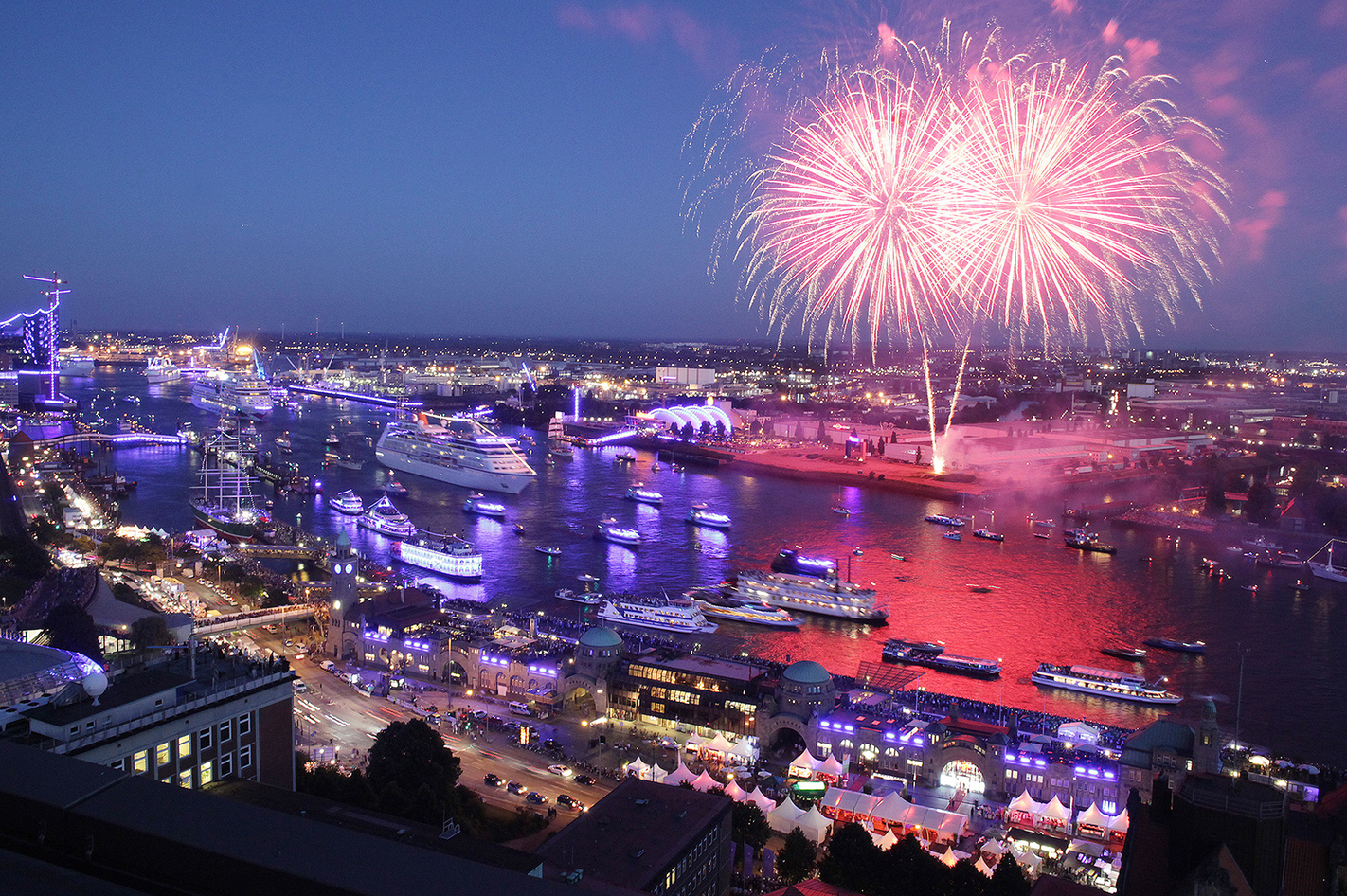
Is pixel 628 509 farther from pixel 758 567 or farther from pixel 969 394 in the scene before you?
pixel 969 394

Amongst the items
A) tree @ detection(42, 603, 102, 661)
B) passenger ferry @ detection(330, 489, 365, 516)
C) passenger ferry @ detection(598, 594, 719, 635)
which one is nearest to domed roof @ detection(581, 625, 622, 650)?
passenger ferry @ detection(598, 594, 719, 635)

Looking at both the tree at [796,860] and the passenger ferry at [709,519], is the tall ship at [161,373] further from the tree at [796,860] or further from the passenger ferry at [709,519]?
the tree at [796,860]

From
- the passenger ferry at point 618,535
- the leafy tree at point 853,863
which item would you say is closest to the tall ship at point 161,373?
the passenger ferry at point 618,535

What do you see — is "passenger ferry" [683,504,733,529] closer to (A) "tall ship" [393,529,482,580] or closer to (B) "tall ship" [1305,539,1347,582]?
(A) "tall ship" [393,529,482,580]

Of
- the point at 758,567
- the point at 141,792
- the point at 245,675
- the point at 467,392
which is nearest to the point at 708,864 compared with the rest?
the point at 245,675

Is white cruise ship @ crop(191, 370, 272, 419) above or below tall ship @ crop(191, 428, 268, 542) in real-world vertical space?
above

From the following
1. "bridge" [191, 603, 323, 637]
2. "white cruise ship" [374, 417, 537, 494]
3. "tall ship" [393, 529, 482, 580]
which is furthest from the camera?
"white cruise ship" [374, 417, 537, 494]
